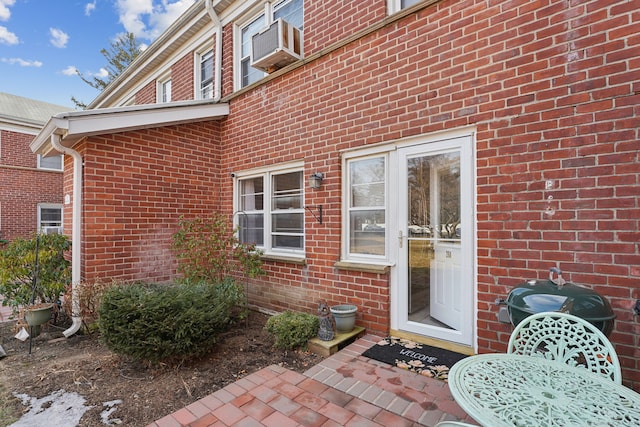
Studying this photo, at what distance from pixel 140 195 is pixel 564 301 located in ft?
18.3

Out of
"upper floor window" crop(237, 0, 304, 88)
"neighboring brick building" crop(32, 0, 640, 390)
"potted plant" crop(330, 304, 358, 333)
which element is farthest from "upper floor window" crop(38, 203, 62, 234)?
"potted plant" crop(330, 304, 358, 333)

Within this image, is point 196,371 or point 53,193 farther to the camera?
point 53,193

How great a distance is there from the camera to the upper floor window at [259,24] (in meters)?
5.18

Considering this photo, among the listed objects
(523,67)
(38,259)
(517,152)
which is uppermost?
(523,67)

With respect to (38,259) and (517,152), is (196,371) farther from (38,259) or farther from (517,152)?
(517,152)

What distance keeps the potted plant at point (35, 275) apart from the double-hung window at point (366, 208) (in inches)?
174

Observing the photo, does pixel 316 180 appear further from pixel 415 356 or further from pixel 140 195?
pixel 140 195

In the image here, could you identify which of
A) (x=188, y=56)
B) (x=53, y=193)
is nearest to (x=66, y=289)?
(x=188, y=56)


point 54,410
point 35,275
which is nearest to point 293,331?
point 54,410

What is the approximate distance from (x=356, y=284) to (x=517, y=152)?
2.40 m

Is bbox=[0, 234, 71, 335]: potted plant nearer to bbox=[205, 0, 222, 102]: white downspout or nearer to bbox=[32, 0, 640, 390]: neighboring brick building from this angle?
bbox=[32, 0, 640, 390]: neighboring brick building

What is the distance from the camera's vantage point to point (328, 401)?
8.60 feet

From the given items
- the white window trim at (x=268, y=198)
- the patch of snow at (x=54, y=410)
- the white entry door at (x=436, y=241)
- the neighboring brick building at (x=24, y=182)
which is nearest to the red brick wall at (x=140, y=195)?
the white window trim at (x=268, y=198)

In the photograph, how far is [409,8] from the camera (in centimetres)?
360
